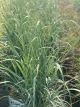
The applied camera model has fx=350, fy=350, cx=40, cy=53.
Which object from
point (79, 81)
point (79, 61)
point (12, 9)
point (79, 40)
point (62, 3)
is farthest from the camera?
point (62, 3)

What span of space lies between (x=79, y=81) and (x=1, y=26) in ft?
3.61

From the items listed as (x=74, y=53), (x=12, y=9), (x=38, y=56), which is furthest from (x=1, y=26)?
(x=38, y=56)

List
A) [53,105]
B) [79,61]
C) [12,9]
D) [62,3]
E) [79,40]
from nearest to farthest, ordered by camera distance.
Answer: [53,105] → [79,61] → [79,40] → [12,9] → [62,3]

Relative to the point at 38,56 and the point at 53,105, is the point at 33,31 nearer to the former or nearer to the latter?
the point at 38,56

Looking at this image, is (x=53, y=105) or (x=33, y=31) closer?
(x=53, y=105)

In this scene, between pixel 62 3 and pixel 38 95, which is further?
pixel 62 3

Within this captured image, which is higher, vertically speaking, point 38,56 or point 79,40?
point 38,56

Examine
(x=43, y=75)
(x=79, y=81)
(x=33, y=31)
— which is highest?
(x=33, y=31)

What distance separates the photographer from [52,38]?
10.7ft

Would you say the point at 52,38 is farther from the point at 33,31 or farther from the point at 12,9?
the point at 12,9

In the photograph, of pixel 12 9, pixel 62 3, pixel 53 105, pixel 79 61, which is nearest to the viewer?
pixel 53 105

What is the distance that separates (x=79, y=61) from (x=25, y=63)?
29.4 inches

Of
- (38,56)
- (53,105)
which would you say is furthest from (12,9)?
(53,105)

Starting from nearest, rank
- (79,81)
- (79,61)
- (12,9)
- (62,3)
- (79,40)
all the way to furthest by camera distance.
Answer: (79,81) → (79,61) → (79,40) → (12,9) → (62,3)
